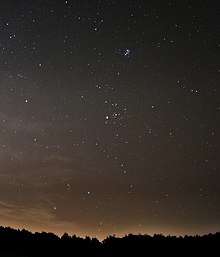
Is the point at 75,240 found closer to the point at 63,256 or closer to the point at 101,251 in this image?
the point at 63,256

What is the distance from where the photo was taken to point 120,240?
25.7 meters

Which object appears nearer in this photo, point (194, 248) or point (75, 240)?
point (194, 248)

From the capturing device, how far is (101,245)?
27.0 metres

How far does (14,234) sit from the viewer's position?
119 feet

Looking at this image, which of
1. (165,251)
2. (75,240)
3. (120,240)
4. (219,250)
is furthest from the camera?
(75,240)

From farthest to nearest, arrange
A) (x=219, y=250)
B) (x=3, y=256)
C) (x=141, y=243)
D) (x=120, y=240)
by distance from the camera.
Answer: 1. (x=3, y=256)
2. (x=120, y=240)
3. (x=141, y=243)
4. (x=219, y=250)

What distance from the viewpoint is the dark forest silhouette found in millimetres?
20828

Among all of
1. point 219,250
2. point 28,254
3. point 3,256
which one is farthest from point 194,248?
point 28,254

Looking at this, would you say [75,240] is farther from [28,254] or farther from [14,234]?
[14,234]

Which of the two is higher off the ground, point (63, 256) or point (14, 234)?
point (14, 234)

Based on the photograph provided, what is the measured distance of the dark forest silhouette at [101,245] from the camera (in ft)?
68.3

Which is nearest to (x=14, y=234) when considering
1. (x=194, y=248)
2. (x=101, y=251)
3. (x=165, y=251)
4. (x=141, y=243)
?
(x=101, y=251)

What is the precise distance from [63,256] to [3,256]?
165 inches

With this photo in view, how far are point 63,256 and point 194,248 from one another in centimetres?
1140
